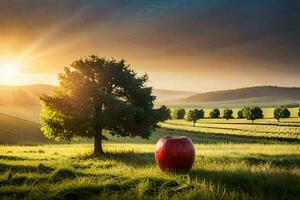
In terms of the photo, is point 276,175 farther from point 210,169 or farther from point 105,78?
point 105,78

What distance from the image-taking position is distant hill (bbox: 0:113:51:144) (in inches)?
2506

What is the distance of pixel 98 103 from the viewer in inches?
1323

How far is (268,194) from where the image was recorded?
13547mm

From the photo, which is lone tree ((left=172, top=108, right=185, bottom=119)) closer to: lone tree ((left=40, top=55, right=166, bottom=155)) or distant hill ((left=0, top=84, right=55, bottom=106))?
distant hill ((left=0, top=84, right=55, bottom=106))

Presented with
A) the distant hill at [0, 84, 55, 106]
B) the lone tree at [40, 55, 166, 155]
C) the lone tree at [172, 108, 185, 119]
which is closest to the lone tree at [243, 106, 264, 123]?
the lone tree at [172, 108, 185, 119]

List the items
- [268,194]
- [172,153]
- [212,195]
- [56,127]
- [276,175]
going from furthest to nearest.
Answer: [56,127], [172,153], [276,175], [268,194], [212,195]

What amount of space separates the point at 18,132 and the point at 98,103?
135ft

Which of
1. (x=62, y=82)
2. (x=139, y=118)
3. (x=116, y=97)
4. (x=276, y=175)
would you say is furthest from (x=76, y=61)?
(x=276, y=175)

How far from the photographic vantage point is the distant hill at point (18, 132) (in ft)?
209

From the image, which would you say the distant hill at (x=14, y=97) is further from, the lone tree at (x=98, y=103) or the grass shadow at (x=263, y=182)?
the grass shadow at (x=263, y=182)

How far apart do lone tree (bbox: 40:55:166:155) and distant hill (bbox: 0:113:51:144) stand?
29.5 meters

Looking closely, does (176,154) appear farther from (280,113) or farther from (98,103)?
(280,113)

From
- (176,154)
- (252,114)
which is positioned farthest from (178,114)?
(176,154)

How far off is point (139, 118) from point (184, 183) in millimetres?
20329
